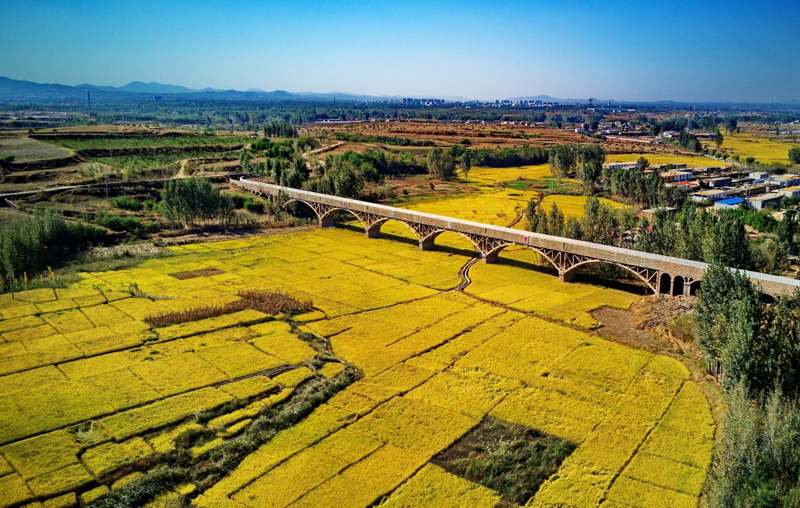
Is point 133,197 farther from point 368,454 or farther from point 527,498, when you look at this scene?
point 527,498

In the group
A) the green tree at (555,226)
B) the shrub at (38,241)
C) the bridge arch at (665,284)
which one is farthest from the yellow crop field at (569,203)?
the shrub at (38,241)

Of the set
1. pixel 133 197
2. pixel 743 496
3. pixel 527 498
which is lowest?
pixel 527 498

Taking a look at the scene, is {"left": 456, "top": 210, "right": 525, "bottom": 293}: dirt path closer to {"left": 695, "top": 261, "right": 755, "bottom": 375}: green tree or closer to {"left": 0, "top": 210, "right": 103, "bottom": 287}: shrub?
{"left": 695, "top": 261, "right": 755, "bottom": 375}: green tree

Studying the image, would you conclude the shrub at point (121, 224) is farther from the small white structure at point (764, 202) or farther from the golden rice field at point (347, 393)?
the small white structure at point (764, 202)

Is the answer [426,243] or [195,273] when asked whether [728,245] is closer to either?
[426,243]

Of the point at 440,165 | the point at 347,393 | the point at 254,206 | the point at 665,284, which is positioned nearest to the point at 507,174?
the point at 440,165

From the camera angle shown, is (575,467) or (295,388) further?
(295,388)

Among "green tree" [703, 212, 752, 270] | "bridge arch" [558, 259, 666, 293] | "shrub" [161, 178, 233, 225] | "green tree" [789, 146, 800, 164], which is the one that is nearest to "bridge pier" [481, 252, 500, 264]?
"bridge arch" [558, 259, 666, 293]

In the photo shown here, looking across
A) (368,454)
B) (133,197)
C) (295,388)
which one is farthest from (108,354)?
(133,197)
